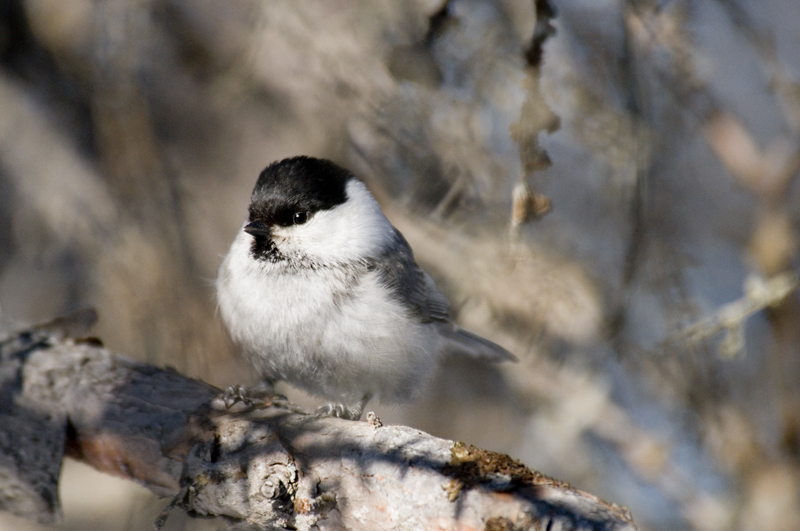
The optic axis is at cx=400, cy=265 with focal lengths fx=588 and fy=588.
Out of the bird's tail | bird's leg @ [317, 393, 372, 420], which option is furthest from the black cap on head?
the bird's tail

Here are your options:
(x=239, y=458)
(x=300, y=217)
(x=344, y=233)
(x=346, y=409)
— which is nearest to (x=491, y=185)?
(x=344, y=233)

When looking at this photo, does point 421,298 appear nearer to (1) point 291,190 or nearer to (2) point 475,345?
(2) point 475,345

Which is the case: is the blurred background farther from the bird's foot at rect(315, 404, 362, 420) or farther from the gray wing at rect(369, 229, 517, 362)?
the bird's foot at rect(315, 404, 362, 420)

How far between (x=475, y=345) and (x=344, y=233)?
0.94 meters

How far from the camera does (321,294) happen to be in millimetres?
2119

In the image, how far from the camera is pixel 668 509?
3076mm

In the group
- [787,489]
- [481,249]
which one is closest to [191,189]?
[481,249]

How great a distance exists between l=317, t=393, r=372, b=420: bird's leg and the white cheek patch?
56 centimetres

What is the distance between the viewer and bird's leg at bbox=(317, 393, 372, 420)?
86.3 inches

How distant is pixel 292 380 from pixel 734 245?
8.44ft

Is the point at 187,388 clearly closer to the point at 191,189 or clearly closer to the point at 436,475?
the point at 436,475

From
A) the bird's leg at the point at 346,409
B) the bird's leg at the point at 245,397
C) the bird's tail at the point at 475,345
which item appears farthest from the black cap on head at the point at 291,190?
the bird's tail at the point at 475,345

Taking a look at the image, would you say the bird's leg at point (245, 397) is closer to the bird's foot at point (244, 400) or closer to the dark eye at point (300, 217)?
the bird's foot at point (244, 400)

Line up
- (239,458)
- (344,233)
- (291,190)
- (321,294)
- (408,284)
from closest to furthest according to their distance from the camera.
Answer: (239,458), (321,294), (291,190), (344,233), (408,284)
